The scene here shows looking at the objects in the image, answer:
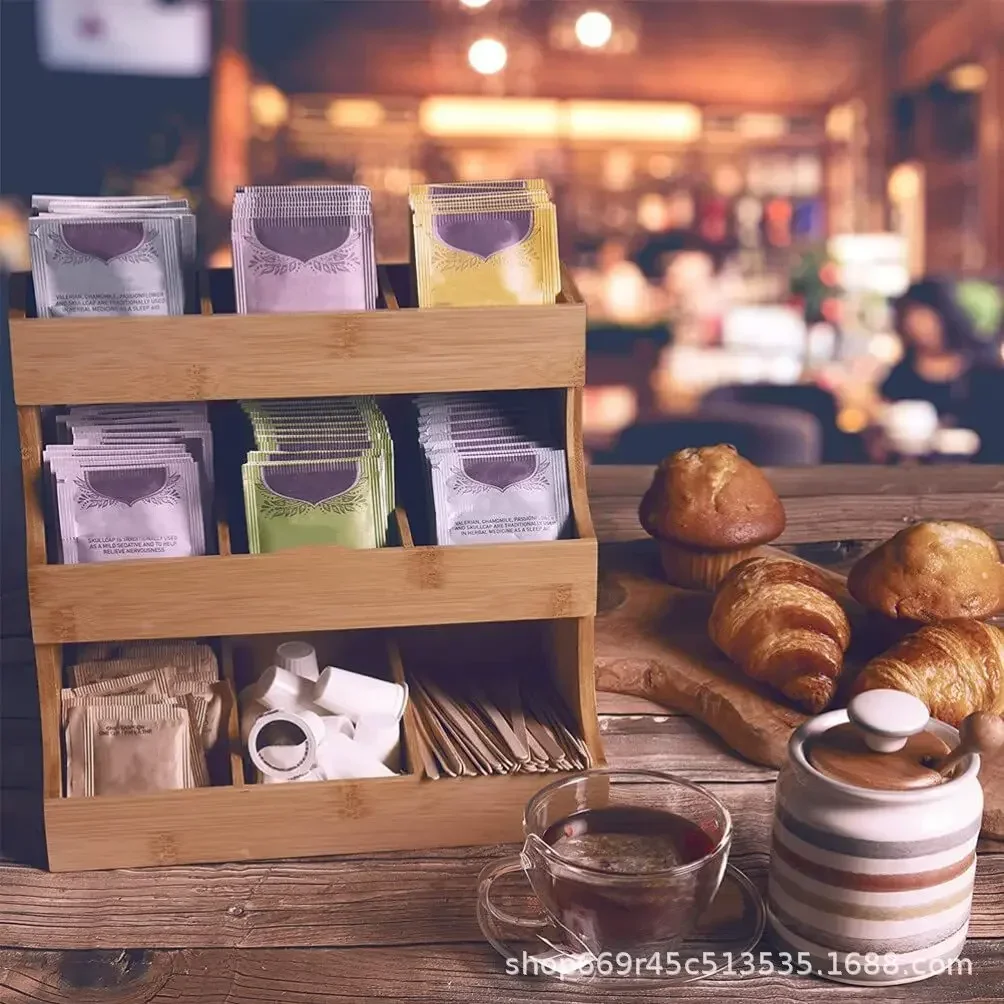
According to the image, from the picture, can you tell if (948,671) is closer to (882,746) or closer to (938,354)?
(882,746)

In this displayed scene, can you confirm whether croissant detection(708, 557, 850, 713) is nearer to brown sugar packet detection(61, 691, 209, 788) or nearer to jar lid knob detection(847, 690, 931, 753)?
jar lid knob detection(847, 690, 931, 753)

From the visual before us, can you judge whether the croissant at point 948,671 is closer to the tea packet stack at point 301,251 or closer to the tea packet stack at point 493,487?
the tea packet stack at point 493,487

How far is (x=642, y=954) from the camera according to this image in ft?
3.63

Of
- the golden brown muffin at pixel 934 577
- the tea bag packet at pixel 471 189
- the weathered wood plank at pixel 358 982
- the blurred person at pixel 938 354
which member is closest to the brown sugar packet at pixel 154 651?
the weathered wood plank at pixel 358 982

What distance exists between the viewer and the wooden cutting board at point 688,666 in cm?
144

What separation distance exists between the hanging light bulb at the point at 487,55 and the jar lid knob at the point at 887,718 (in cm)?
488

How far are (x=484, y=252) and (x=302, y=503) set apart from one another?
30cm

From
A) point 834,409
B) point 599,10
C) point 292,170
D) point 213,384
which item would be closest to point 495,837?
point 213,384

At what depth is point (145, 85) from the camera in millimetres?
5270

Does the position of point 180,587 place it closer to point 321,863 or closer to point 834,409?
point 321,863

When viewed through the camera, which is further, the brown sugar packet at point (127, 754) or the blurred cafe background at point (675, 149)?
the blurred cafe background at point (675, 149)

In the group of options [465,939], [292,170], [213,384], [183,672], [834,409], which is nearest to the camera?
[465,939]

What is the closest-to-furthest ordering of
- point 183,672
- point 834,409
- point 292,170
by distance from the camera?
point 183,672, point 834,409, point 292,170

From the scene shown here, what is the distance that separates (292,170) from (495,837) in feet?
14.7
